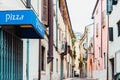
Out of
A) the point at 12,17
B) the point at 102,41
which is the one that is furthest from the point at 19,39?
the point at 102,41

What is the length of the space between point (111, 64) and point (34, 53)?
1476 centimetres

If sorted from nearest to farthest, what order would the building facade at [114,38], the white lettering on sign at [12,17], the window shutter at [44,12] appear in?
the white lettering on sign at [12,17] → the window shutter at [44,12] → the building facade at [114,38]

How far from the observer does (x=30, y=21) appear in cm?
804

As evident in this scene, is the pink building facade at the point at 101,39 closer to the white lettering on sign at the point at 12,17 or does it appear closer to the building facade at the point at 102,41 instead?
the building facade at the point at 102,41

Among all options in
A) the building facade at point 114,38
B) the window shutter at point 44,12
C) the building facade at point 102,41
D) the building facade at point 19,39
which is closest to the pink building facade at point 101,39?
the building facade at point 102,41

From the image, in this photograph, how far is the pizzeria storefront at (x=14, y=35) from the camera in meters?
7.91

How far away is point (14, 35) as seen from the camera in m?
10.2

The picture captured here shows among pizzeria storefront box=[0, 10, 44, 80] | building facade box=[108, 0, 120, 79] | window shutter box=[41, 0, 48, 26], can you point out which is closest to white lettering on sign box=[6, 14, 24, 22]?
pizzeria storefront box=[0, 10, 44, 80]

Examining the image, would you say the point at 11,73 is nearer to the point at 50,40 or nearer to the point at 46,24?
the point at 46,24

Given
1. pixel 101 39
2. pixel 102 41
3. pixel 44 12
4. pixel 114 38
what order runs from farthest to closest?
pixel 101 39 < pixel 102 41 < pixel 114 38 < pixel 44 12

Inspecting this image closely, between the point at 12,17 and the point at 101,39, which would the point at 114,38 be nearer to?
the point at 101,39

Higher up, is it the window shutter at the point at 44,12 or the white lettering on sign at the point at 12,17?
the window shutter at the point at 44,12

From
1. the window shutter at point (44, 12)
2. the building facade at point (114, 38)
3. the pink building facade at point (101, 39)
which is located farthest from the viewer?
the pink building facade at point (101, 39)

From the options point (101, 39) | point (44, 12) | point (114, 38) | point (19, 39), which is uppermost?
point (44, 12)
